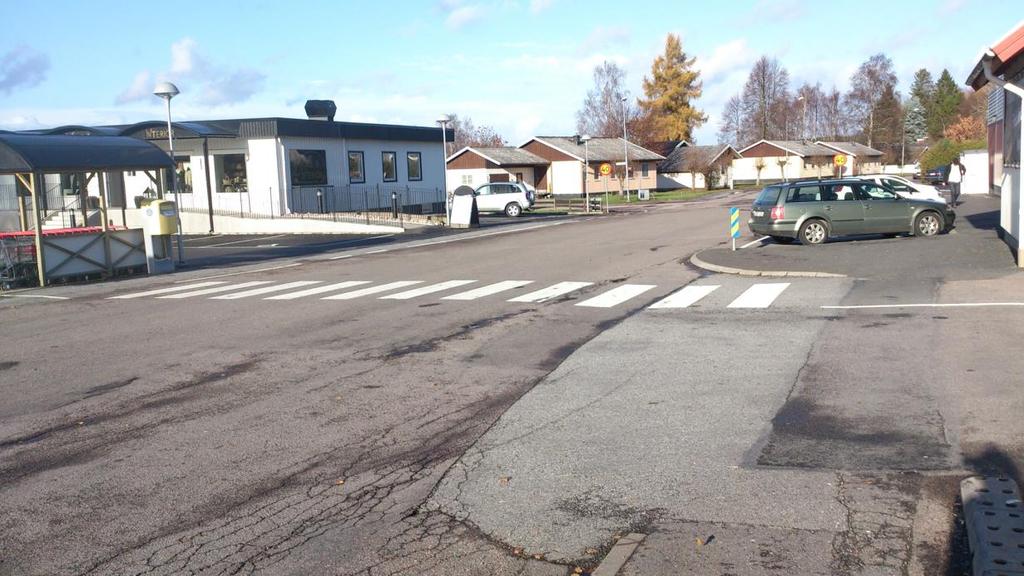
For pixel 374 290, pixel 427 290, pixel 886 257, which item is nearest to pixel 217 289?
pixel 374 290

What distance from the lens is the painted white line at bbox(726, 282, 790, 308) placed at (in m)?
14.5

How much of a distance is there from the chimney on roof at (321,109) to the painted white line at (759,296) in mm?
33701

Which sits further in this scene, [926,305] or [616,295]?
[616,295]

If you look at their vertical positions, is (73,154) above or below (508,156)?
below

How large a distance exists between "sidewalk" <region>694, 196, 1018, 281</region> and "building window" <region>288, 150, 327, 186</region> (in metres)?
22.7

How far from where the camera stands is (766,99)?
122000 millimetres

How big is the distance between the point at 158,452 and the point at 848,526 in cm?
520

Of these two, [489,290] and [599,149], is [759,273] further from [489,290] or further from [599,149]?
[599,149]

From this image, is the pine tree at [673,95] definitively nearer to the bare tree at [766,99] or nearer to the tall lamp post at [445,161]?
the bare tree at [766,99]

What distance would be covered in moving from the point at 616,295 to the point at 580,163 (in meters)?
59.8

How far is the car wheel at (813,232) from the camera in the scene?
23.1m

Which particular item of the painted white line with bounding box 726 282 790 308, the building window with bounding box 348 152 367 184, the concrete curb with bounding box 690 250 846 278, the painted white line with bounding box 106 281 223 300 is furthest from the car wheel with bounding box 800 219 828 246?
the building window with bounding box 348 152 367 184

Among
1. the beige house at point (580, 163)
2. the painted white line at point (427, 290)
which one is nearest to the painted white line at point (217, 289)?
the painted white line at point (427, 290)

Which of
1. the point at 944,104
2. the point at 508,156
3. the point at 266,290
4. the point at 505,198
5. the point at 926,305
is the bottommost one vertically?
the point at 926,305
